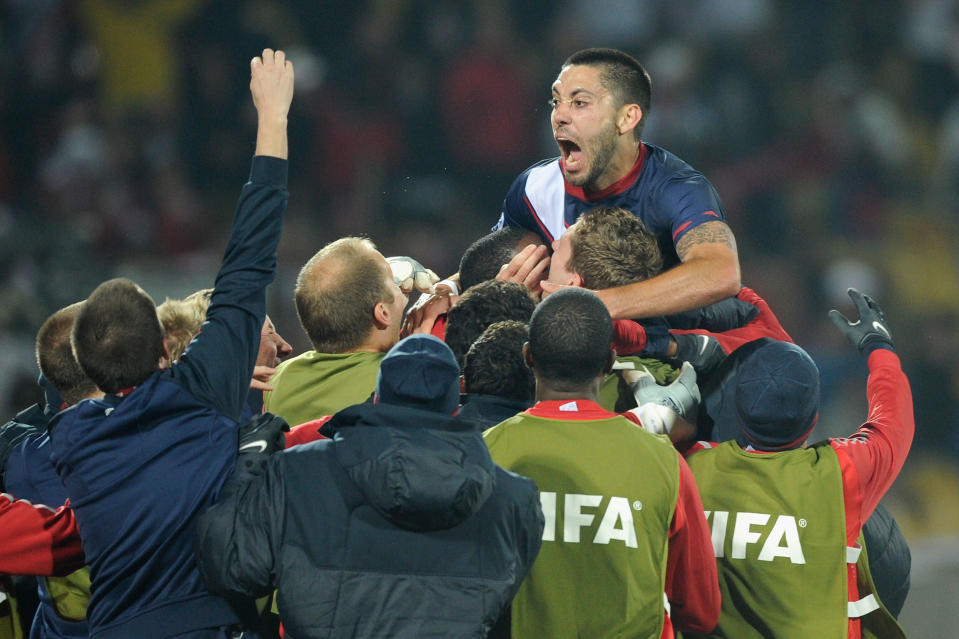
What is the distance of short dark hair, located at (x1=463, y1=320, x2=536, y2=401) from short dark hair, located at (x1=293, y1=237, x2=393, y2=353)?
506 millimetres

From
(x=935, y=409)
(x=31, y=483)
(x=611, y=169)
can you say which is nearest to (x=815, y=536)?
(x=611, y=169)

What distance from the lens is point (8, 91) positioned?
26.9ft

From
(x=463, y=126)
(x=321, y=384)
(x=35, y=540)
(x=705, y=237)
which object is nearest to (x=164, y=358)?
(x=35, y=540)

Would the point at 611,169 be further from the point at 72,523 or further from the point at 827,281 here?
the point at 827,281

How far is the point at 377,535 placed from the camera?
2.20 metres

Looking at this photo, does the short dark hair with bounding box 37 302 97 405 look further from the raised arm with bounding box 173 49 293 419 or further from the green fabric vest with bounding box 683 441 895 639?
the green fabric vest with bounding box 683 441 895 639

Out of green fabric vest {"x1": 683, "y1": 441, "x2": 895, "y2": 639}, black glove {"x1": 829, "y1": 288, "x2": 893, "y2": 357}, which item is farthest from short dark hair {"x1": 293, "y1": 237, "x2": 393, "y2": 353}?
black glove {"x1": 829, "y1": 288, "x2": 893, "y2": 357}

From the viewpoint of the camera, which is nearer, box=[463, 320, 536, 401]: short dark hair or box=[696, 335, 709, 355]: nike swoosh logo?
box=[463, 320, 536, 401]: short dark hair

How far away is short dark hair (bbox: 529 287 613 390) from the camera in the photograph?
2.46 m

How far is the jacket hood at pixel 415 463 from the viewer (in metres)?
2.13

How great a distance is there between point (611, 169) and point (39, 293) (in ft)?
15.8

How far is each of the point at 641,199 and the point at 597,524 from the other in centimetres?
137

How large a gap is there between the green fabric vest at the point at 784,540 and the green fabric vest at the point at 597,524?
434 mm

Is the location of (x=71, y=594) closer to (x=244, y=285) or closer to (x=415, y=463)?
(x=244, y=285)
